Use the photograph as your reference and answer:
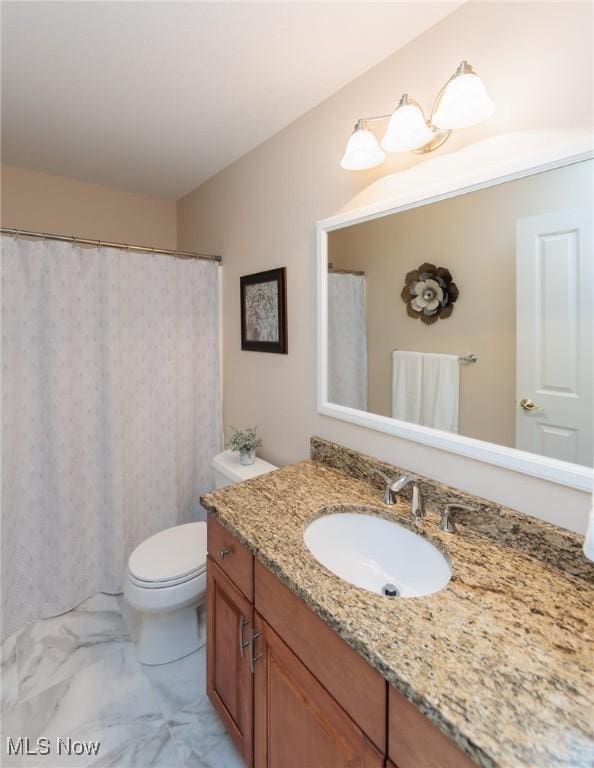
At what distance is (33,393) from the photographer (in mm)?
1753

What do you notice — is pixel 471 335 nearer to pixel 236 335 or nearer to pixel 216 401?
pixel 236 335

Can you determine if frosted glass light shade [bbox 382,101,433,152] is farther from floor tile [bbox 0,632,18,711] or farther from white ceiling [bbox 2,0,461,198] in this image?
floor tile [bbox 0,632,18,711]

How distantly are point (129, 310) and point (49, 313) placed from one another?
361 mm

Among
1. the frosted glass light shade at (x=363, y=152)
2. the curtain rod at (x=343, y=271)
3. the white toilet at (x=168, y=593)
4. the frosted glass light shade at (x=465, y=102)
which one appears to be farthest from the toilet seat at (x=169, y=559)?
the frosted glass light shade at (x=465, y=102)

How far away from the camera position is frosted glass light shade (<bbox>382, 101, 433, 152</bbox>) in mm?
1061

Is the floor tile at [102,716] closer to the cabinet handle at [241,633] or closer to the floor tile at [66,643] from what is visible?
the floor tile at [66,643]

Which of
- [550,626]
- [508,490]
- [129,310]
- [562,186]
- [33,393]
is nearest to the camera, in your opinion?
[550,626]

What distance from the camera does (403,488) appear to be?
46.5 inches

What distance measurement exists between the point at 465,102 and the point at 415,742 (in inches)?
52.9

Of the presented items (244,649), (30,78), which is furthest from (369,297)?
(30,78)

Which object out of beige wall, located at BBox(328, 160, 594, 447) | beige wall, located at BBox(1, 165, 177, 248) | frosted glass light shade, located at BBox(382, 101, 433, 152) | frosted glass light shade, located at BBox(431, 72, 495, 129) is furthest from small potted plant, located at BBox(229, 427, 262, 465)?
beige wall, located at BBox(1, 165, 177, 248)

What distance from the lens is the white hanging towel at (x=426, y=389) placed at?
1.15m

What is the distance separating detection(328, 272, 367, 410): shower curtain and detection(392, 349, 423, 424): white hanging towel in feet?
0.44

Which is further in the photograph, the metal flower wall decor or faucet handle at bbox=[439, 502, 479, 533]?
the metal flower wall decor
